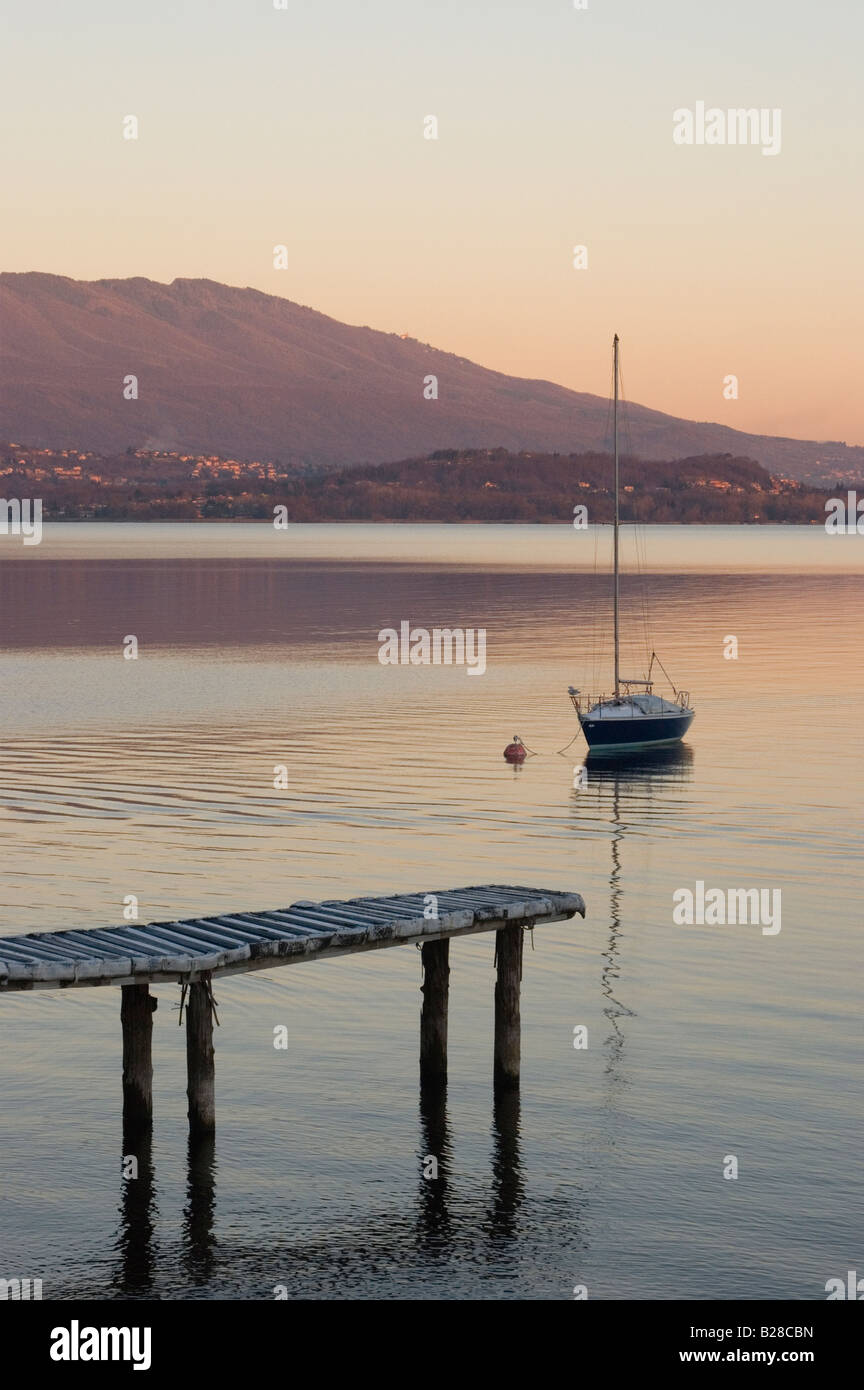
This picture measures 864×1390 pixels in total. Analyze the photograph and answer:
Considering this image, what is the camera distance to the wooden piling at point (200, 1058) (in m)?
22.9

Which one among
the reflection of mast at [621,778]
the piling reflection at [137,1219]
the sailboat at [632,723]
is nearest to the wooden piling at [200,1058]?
the piling reflection at [137,1219]

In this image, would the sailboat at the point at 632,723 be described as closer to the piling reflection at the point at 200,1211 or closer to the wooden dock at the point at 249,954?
the wooden dock at the point at 249,954

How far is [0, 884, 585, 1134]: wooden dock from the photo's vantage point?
2212 cm

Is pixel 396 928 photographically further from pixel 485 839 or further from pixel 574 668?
pixel 574 668

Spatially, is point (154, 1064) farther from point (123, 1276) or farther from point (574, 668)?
point (574, 668)

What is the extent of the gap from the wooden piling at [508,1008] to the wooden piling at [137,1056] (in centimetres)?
513

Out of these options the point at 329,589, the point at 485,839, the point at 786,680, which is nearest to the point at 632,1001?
the point at 485,839

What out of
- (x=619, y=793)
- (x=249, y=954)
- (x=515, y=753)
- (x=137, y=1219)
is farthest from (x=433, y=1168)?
(x=515, y=753)

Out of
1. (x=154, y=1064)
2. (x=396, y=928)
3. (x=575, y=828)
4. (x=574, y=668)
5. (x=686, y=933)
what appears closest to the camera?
(x=396, y=928)

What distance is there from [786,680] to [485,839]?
4737 cm

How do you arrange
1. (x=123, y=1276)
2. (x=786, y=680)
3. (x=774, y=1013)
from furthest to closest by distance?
(x=786, y=680)
(x=774, y=1013)
(x=123, y=1276)

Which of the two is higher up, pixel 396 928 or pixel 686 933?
pixel 396 928
